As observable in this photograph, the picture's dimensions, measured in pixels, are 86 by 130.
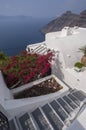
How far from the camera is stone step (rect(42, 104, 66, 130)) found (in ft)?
25.1

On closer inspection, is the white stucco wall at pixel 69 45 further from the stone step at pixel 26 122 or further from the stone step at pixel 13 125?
the stone step at pixel 13 125

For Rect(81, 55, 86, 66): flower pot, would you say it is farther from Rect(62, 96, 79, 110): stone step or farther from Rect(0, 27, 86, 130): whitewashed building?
Rect(62, 96, 79, 110): stone step

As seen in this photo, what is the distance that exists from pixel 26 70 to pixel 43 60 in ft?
4.49

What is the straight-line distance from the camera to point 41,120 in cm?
811

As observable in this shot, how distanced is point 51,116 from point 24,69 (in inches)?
141

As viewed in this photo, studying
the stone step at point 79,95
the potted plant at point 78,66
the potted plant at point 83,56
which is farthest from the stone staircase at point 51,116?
the potted plant at point 83,56

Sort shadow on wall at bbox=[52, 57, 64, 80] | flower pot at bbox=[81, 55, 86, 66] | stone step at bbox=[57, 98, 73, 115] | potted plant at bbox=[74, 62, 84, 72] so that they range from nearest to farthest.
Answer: stone step at bbox=[57, 98, 73, 115], potted plant at bbox=[74, 62, 84, 72], shadow on wall at bbox=[52, 57, 64, 80], flower pot at bbox=[81, 55, 86, 66]

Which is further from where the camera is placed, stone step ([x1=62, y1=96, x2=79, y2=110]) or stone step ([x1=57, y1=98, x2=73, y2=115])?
stone step ([x1=62, y1=96, x2=79, y2=110])

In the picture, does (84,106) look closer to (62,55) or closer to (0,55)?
(62,55)

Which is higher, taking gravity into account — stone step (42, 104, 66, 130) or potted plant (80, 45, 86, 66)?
potted plant (80, 45, 86, 66)

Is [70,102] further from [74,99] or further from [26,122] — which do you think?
[26,122]

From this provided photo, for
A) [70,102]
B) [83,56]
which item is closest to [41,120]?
[70,102]

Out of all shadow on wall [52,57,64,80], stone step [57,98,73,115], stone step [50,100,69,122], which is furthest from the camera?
shadow on wall [52,57,64,80]

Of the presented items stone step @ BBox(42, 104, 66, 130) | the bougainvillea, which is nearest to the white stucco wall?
the bougainvillea
